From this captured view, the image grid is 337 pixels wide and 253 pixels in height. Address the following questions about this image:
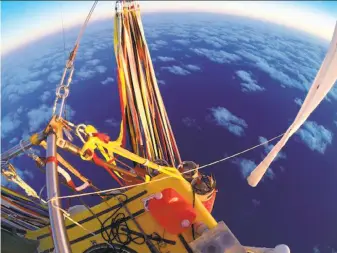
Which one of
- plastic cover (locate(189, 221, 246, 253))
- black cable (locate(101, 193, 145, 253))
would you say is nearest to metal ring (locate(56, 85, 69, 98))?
black cable (locate(101, 193, 145, 253))

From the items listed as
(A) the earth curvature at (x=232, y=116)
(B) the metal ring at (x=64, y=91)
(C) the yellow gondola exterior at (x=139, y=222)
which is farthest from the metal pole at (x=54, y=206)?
(A) the earth curvature at (x=232, y=116)

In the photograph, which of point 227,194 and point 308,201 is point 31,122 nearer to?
point 227,194

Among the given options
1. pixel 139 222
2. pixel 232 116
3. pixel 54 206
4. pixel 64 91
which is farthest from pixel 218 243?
pixel 232 116

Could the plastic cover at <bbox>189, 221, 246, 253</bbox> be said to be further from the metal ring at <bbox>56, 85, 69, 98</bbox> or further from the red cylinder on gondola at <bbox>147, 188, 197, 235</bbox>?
the metal ring at <bbox>56, 85, 69, 98</bbox>

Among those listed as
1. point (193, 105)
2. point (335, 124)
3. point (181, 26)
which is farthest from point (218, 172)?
point (181, 26)

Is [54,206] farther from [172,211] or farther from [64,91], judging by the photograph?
[172,211]

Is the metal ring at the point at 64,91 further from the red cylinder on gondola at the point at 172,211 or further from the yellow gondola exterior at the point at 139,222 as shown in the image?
the red cylinder on gondola at the point at 172,211
